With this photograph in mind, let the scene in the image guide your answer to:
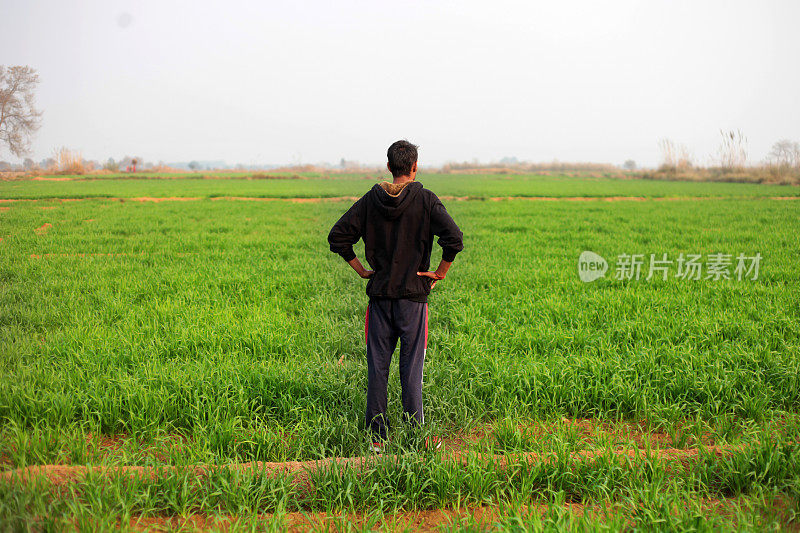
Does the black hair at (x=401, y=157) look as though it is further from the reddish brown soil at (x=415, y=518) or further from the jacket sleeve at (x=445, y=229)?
the reddish brown soil at (x=415, y=518)

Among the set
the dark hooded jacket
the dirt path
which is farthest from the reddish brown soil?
the dark hooded jacket

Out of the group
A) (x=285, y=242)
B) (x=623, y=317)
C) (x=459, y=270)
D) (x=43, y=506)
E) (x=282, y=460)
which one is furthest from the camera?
(x=285, y=242)

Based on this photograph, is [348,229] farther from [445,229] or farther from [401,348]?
[401,348]

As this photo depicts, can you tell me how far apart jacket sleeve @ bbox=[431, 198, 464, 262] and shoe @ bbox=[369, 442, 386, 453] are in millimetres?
1255

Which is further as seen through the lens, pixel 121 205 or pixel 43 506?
pixel 121 205

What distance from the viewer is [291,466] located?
2850mm

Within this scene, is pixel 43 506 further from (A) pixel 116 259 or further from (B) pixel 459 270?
(A) pixel 116 259

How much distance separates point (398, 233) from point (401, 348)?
728 mm

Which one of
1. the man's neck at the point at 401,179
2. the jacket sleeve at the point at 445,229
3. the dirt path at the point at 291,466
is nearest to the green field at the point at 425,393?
the dirt path at the point at 291,466

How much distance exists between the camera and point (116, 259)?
29.8 ft

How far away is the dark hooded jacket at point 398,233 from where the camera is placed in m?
2.79

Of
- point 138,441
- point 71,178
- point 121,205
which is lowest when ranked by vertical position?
point 138,441

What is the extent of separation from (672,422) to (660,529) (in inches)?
52.5

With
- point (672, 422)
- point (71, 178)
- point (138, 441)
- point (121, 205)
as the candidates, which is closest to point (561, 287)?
point (672, 422)
